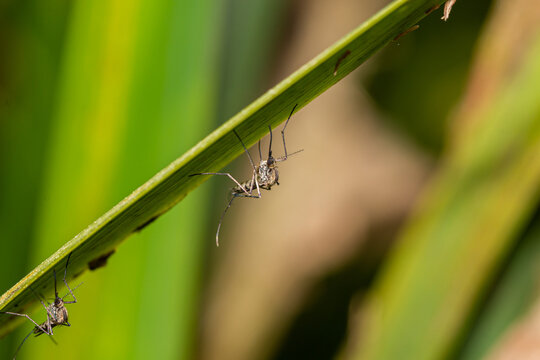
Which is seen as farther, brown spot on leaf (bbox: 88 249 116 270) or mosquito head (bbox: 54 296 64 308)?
mosquito head (bbox: 54 296 64 308)

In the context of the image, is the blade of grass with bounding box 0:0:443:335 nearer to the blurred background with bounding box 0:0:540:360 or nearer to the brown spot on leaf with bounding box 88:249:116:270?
the brown spot on leaf with bounding box 88:249:116:270

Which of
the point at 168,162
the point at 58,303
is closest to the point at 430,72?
the point at 168,162

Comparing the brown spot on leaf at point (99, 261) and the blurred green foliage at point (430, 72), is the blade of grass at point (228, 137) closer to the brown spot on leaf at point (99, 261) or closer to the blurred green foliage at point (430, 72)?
the brown spot on leaf at point (99, 261)

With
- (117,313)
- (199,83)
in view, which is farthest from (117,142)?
(117,313)

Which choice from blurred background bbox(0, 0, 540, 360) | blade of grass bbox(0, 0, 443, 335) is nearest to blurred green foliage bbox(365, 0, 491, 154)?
blurred background bbox(0, 0, 540, 360)

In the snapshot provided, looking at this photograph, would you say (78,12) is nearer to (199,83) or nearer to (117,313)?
(199,83)

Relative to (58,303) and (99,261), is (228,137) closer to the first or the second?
(99,261)

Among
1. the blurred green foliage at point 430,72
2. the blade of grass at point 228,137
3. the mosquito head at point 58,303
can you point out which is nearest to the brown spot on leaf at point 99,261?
the blade of grass at point 228,137

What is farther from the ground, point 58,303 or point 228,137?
point 58,303
